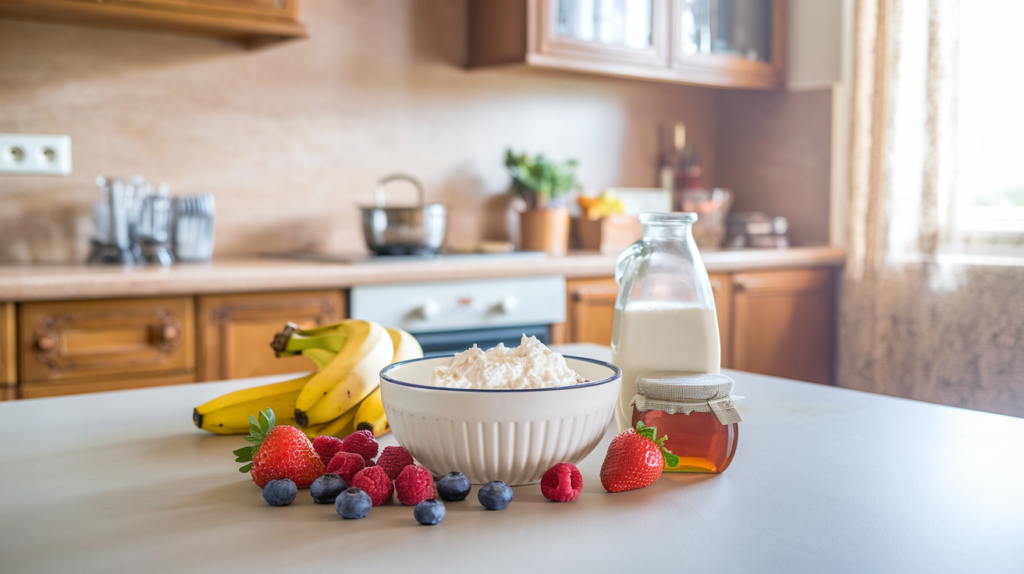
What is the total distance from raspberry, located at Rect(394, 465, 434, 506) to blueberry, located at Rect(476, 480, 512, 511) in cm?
4

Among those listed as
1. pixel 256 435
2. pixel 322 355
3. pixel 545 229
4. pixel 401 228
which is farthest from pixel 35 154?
pixel 256 435

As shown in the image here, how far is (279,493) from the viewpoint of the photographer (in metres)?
0.67

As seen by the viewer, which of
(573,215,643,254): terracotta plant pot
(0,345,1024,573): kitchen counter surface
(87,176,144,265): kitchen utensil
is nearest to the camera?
(0,345,1024,573): kitchen counter surface

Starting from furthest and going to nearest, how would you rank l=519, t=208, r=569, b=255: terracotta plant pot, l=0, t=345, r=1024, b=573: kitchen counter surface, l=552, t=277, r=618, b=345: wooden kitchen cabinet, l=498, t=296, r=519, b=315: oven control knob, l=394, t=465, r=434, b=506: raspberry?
1. l=519, t=208, r=569, b=255: terracotta plant pot
2. l=552, t=277, r=618, b=345: wooden kitchen cabinet
3. l=498, t=296, r=519, b=315: oven control knob
4. l=394, t=465, r=434, b=506: raspberry
5. l=0, t=345, r=1024, b=573: kitchen counter surface

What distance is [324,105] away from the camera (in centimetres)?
283

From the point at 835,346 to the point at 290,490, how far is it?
295cm

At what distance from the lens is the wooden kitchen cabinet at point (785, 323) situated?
117 inches

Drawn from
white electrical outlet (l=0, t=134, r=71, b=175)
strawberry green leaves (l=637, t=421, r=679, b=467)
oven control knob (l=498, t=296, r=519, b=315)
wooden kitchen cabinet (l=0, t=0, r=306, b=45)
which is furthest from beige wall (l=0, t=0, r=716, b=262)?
strawberry green leaves (l=637, t=421, r=679, b=467)

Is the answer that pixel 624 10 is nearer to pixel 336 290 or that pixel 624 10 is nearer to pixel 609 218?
pixel 609 218

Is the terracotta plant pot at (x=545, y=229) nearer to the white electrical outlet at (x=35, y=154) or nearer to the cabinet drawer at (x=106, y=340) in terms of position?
the cabinet drawer at (x=106, y=340)

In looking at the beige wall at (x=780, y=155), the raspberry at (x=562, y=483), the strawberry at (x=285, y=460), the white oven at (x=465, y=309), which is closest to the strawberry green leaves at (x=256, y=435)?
the strawberry at (x=285, y=460)

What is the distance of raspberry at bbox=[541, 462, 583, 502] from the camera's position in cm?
67

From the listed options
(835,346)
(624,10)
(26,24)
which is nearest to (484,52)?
(624,10)

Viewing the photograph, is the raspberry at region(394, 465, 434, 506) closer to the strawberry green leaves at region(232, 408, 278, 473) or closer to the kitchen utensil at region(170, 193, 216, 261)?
the strawberry green leaves at region(232, 408, 278, 473)
